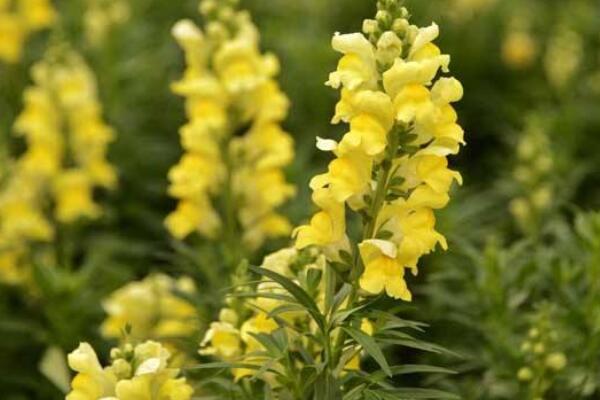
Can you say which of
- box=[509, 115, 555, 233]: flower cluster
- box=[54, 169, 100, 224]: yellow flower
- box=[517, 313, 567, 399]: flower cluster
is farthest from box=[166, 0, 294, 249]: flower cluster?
box=[517, 313, 567, 399]: flower cluster

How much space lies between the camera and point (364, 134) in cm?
315

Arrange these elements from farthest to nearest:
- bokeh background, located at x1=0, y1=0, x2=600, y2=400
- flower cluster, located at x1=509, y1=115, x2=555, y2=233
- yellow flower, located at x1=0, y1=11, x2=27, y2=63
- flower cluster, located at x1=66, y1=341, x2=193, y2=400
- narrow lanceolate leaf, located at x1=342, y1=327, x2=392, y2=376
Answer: yellow flower, located at x1=0, y1=11, x2=27, y2=63, flower cluster, located at x1=509, y1=115, x2=555, y2=233, bokeh background, located at x1=0, y1=0, x2=600, y2=400, flower cluster, located at x1=66, y1=341, x2=193, y2=400, narrow lanceolate leaf, located at x1=342, y1=327, x2=392, y2=376

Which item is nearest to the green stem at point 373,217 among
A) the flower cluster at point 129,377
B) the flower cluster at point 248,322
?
the flower cluster at point 248,322

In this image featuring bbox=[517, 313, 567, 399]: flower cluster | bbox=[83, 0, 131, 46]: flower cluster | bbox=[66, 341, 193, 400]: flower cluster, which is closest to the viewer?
bbox=[66, 341, 193, 400]: flower cluster

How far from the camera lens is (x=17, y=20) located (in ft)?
22.0

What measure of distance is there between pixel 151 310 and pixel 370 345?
2.04m

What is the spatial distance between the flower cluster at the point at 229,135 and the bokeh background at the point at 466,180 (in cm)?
26

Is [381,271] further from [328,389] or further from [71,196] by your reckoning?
[71,196]

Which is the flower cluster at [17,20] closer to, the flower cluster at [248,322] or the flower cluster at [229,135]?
the flower cluster at [229,135]

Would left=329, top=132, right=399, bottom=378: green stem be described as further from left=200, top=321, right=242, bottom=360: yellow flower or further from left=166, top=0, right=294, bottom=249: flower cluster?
left=166, top=0, right=294, bottom=249: flower cluster

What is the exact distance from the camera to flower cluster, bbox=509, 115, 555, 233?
5434mm

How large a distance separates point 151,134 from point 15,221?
63.9 inches

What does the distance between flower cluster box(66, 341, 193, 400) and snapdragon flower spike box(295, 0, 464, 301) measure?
53 cm

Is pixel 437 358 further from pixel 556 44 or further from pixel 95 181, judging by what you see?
pixel 556 44
